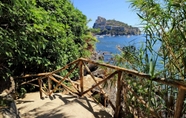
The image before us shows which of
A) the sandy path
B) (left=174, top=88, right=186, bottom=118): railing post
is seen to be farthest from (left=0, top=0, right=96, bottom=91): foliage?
(left=174, top=88, right=186, bottom=118): railing post

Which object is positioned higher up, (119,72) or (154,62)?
(154,62)

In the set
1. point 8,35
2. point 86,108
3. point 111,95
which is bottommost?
point 111,95

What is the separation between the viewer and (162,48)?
89.5 inches

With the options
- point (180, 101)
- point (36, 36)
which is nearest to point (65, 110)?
point (36, 36)

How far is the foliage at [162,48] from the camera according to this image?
197 cm

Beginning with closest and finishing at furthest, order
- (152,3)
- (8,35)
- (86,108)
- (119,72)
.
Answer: (152,3), (119,72), (8,35), (86,108)

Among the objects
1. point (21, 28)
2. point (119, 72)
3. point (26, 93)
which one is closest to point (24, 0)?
point (21, 28)

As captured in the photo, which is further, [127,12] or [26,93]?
[26,93]

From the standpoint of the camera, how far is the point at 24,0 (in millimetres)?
2904

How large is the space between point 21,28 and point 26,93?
3.01m

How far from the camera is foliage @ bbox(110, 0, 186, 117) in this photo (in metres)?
1.97

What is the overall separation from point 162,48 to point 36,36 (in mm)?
2441

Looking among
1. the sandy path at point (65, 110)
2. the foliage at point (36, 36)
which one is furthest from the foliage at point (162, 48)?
the foliage at point (36, 36)

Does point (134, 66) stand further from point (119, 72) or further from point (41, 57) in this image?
point (41, 57)
